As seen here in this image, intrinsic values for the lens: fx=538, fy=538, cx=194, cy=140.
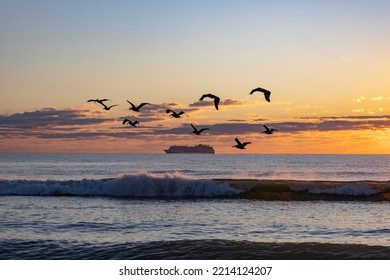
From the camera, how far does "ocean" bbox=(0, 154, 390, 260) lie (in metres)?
17.3

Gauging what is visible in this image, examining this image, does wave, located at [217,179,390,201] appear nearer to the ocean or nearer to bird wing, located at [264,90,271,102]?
the ocean

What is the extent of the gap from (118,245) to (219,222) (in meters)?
6.26

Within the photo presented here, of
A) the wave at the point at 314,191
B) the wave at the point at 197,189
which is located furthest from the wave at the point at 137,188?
the wave at the point at 314,191

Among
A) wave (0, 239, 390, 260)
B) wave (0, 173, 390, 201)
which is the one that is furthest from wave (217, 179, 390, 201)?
wave (0, 239, 390, 260)

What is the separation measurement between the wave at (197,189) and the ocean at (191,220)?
0.07 metres

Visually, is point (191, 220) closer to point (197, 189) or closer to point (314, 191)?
point (197, 189)

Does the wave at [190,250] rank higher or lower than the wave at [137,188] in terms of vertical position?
higher

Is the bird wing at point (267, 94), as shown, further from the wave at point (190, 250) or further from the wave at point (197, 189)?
the wave at point (197, 189)

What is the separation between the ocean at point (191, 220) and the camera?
17.3 meters

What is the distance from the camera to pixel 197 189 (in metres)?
35.8

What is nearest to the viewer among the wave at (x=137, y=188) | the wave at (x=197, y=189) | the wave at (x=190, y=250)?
the wave at (x=190, y=250)

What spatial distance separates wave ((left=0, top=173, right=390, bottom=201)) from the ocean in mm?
67
